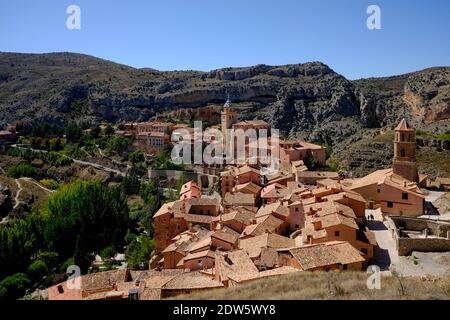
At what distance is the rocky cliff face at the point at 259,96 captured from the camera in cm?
6347

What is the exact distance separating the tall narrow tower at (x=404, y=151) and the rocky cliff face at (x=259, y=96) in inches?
922

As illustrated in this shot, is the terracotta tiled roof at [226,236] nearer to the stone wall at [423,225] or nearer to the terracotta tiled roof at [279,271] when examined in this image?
the terracotta tiled roof at [279,271]

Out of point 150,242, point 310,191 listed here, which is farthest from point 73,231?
point 310,191

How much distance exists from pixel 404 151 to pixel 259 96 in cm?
5760

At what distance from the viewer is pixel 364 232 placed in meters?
20.1

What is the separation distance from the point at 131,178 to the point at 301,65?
54341 millimetres

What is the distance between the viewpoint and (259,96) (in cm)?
8600

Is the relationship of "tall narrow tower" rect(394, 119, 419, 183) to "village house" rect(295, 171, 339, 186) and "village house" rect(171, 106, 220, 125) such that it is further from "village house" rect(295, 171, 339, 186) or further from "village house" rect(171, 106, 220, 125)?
"village house" rect(171, 106, 220, 125)

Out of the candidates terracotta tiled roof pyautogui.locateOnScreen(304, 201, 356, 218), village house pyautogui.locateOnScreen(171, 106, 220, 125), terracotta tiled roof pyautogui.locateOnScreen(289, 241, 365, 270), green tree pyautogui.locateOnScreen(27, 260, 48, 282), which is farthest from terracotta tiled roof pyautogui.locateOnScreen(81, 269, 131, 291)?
village house pyautogui.locateOnScreen(171, 106, 220, 125)

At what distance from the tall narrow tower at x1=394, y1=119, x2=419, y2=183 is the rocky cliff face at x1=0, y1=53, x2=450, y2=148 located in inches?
922

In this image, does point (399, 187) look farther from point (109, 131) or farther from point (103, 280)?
point (109, 131)

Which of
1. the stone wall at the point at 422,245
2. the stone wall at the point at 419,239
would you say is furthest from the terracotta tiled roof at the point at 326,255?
the stone wall at the point at 419,239

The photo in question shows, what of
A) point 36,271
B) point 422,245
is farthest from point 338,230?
point 36,271

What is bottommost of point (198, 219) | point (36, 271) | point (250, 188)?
point (36, 271)
